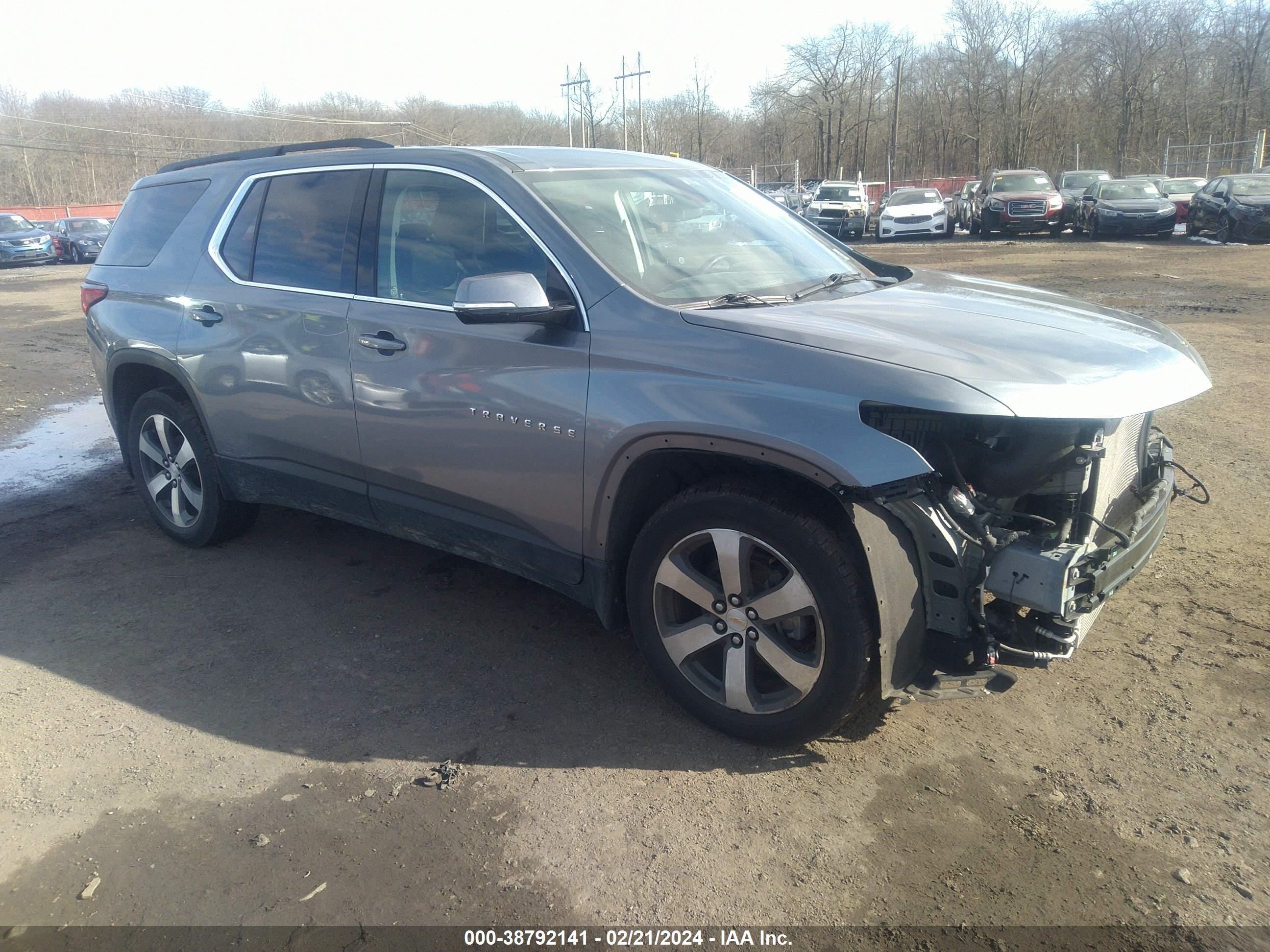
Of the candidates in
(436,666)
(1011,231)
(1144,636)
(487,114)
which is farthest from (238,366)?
(487,114)

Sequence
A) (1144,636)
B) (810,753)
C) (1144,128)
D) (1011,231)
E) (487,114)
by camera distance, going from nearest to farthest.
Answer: (810,753)
(1144,636)
(1011,231)
(1144,128)
(487,114)

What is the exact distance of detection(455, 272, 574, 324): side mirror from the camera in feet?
10.1

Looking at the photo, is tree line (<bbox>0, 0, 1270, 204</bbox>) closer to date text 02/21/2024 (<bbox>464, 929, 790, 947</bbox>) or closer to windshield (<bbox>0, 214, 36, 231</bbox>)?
windshield (<bbox>0, 214, 36, 231</bbox>)

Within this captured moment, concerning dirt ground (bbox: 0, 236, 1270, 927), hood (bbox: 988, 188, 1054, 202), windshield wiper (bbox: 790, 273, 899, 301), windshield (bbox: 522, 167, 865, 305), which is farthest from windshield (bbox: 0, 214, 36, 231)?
windshield wiper (bbox: 790, 273, 899, 301)

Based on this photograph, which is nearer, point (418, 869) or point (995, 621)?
point (418, 869)

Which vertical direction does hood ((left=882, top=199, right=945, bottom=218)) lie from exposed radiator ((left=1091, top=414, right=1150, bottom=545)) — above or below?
above

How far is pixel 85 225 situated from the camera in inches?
1230

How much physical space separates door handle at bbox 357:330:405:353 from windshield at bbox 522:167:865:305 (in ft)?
2.65

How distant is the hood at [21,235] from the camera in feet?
97.2

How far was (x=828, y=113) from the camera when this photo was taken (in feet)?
217

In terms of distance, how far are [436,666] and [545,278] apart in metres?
1.62

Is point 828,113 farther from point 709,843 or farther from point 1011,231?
point 709,843

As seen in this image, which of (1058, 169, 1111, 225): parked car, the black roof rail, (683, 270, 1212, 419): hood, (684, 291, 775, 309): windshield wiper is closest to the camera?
(683, 270, 1212, 419): hood

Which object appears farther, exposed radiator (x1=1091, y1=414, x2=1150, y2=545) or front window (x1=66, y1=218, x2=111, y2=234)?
front window (x1=66, y1=218, x2=111, y2=234)
